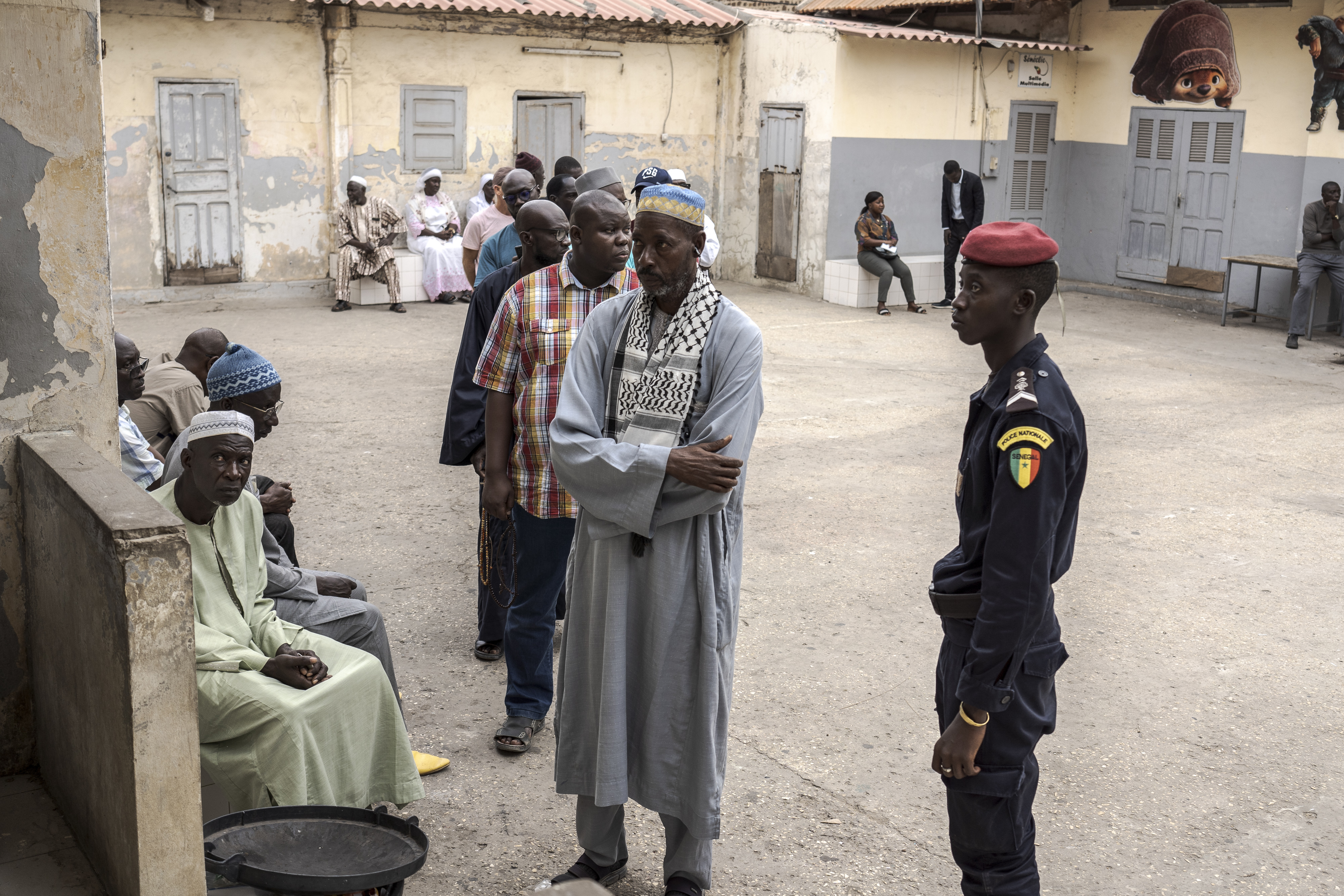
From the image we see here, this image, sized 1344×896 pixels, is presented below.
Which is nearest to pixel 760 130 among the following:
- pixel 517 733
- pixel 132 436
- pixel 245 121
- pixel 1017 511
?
pixel 245 121

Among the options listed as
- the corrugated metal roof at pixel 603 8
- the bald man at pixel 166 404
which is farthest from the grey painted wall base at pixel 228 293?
the bald man at pixel 166 404

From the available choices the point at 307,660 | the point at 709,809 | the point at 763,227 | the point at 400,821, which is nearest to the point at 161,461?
the point at 307,660

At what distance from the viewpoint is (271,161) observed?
1338 centimetres

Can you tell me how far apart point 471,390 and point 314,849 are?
76.2 inches

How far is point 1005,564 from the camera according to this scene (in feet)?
7.95

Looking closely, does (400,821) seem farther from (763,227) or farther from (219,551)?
(763,227)

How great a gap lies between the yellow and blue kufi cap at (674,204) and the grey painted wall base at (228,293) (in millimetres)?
10807

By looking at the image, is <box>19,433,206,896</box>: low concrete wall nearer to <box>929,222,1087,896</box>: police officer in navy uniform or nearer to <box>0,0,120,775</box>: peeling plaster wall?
<box>0,0,120,775</box>: peeling plaster wall

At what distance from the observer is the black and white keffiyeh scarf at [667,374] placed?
9.90 feet

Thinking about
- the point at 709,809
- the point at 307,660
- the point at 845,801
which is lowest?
the point at 845,801

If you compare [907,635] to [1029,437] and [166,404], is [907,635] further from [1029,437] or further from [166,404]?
[166,404]

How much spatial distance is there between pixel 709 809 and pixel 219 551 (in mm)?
1445

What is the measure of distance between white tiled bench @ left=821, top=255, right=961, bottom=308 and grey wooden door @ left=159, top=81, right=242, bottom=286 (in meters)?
6.67

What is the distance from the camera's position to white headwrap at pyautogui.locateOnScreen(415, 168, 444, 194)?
1377 centimetres
